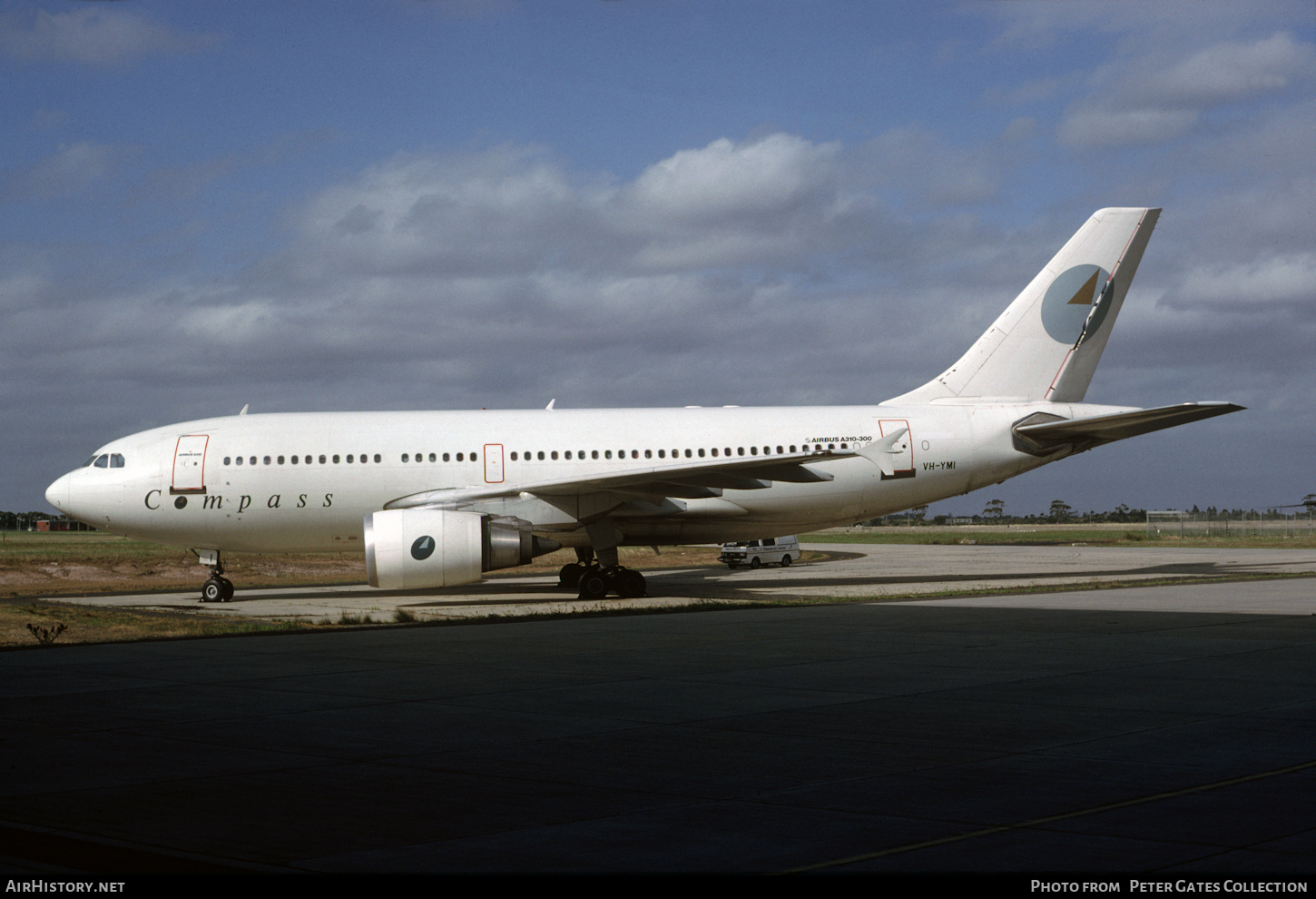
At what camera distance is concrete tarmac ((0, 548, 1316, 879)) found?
15.8 feet

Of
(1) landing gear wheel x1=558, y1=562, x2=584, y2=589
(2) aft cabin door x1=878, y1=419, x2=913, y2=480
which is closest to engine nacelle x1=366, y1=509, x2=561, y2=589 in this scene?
(1) landing gear wheel x1=558, y1=562, x2=584, y2=589

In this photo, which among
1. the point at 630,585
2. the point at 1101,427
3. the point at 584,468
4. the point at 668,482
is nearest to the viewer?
the point at 668,482

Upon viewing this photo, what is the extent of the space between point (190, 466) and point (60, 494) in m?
2.80

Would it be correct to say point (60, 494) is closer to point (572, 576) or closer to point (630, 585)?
point (572, 576)

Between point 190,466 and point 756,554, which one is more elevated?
point 190,466

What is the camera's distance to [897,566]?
34.8m

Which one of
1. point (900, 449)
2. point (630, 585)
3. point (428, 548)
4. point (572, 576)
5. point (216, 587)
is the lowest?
point (630, 585)

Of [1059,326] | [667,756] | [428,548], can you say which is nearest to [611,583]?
[428,548]

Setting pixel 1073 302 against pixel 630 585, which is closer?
pixel 630 585

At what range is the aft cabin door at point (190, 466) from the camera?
22.4m

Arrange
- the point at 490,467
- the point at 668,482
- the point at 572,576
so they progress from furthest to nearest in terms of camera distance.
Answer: the point at 572,576
the point at 490,467
the point at 668,482

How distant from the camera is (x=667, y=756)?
6793mm

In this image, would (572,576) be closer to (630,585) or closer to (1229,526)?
(630,585)

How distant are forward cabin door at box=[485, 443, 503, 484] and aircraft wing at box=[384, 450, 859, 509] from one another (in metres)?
0.17
